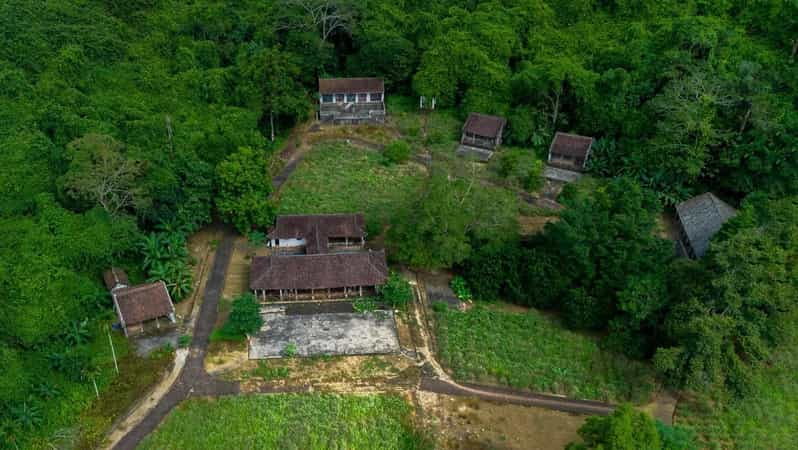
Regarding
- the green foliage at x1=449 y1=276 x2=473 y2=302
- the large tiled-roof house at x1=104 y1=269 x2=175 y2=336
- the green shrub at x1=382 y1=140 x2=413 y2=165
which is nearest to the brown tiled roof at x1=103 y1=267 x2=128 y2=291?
the large tiled-roof house at x1=104 y1=269 x2=175 y2=336

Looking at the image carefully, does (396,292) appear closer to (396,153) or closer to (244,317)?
(244,317)

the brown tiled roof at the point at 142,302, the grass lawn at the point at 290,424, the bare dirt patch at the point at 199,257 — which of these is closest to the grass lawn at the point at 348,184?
the bare dirt patch at the point at 199,257

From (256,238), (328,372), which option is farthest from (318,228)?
(328,372)

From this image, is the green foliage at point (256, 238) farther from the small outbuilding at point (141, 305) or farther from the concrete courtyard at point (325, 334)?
the small outbuilding at point (141, 305)

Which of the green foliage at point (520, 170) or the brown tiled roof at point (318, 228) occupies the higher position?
the green foliage at point (520, 170)

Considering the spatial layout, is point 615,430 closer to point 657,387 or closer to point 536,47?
point 657,387
